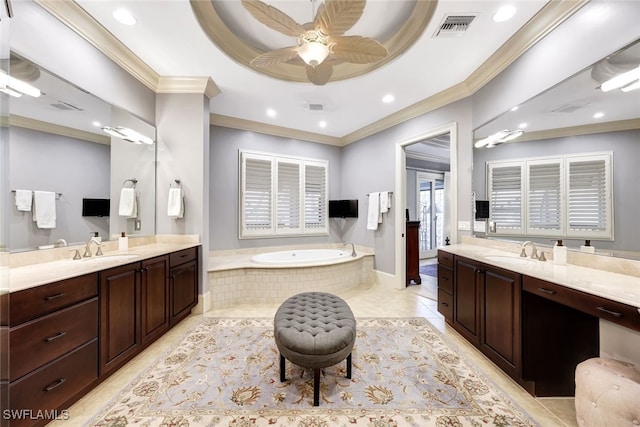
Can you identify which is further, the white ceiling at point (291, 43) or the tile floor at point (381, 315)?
the white ceiling at point (291, 43)

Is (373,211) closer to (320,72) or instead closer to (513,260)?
(513,260)

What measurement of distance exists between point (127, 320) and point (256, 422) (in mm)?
1334

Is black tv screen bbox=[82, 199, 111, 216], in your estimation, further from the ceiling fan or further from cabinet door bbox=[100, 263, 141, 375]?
the ceiling fan

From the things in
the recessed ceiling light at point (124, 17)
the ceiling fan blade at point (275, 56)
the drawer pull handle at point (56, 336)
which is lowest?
the drawer pull handle at point (56, 336)

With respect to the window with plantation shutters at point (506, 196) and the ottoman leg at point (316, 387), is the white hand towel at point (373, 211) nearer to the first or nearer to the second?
the window with plantation shutters at point (506, 196)

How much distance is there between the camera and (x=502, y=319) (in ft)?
5.80

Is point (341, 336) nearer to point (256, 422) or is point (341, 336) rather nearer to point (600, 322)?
point (256, 422)

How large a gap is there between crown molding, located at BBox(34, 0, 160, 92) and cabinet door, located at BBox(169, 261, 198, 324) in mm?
2210

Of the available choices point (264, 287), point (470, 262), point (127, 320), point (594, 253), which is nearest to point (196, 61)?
point (127, 320)

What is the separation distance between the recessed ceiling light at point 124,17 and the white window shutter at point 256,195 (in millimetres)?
2117

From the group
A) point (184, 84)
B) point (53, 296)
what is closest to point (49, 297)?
point (53, 296)

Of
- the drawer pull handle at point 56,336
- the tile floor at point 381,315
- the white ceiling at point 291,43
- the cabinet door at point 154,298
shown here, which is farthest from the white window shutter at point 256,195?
the drawer pull handle at point 56,336

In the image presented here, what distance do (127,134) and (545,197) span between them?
13.5ft

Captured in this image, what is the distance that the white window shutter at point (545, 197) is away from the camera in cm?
189
